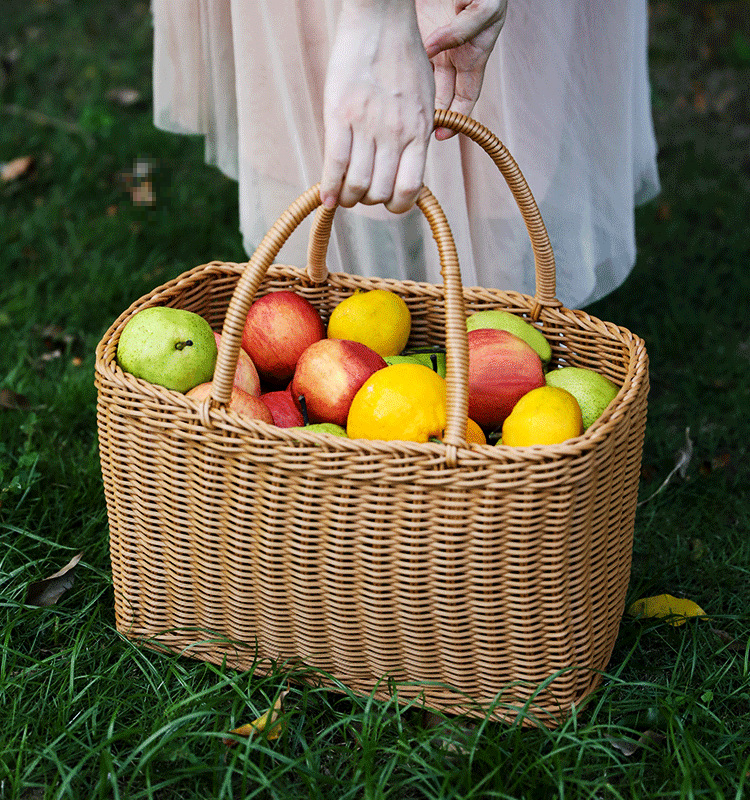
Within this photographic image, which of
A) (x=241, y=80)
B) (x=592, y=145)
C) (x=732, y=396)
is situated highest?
(x=241, y=80)

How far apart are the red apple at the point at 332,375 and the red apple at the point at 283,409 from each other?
2 centimetres

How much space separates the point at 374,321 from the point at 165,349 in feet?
1.32

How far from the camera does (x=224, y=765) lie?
1294 millimetres

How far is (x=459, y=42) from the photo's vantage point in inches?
60.7

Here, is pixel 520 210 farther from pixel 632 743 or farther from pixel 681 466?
pixel 632 743

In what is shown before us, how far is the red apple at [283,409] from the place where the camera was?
5.07ft

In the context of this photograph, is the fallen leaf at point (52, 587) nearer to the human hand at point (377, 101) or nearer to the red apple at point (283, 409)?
the red apple at point (283, 409)

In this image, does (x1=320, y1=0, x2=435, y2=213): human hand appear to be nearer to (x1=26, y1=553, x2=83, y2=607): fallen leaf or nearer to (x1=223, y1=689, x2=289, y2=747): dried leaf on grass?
(x1=223, y1=689, x2=289, y2=747): dried leaf on grass

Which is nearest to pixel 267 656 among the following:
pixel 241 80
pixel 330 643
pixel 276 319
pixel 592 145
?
pixel 330 643

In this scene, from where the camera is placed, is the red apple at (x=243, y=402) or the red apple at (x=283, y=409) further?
the red apple at (x=283, y=409)

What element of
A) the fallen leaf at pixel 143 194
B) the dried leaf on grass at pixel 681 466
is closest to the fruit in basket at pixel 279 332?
the dried leaf on grass at pixel 681 466

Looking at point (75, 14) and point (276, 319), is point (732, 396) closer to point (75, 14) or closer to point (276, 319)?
point (276, 319)

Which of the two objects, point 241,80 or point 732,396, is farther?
point 732,396

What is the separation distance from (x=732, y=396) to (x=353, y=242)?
3.46ft
